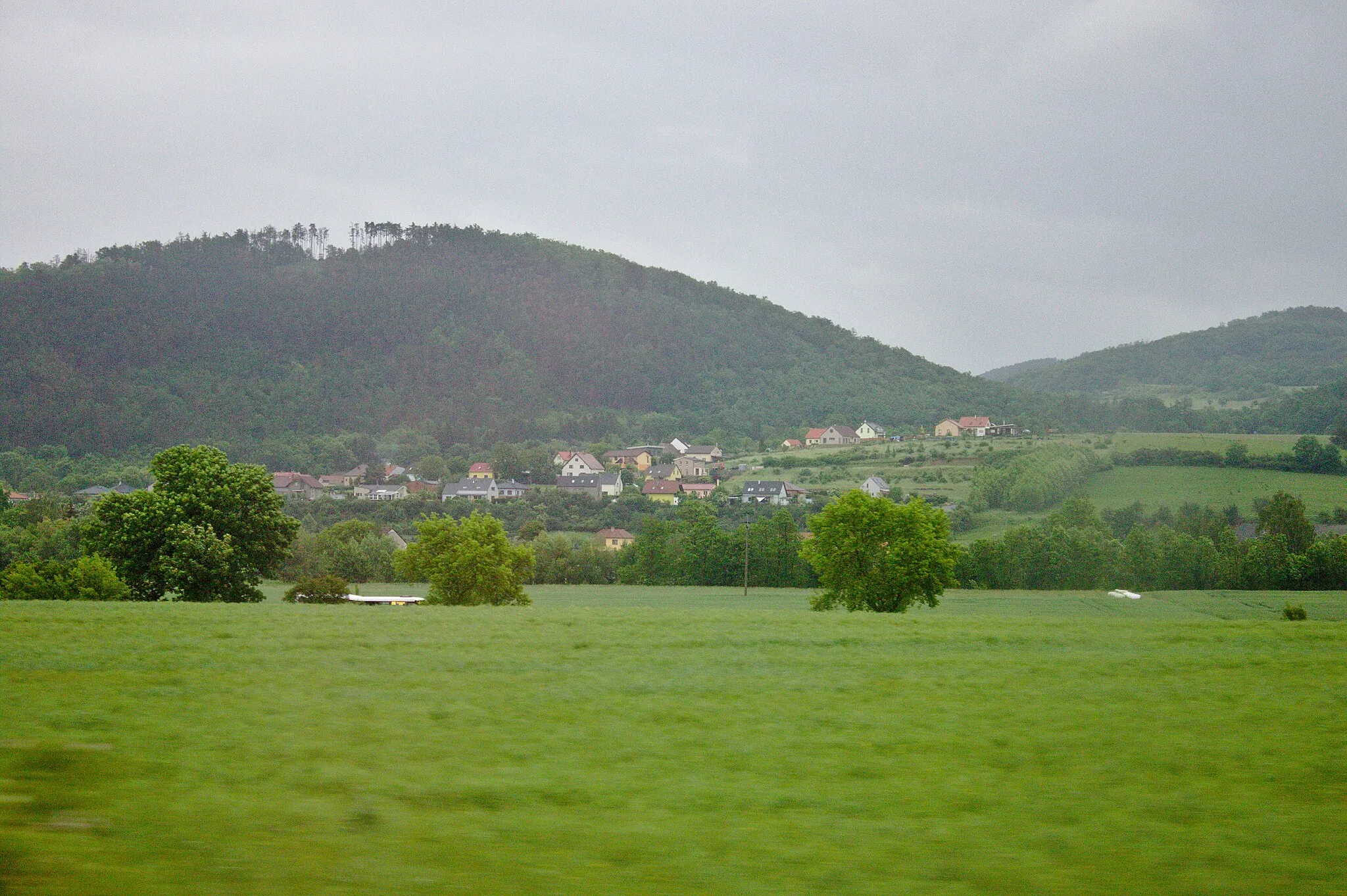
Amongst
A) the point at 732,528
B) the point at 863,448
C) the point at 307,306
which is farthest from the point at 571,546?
the point at 307,306

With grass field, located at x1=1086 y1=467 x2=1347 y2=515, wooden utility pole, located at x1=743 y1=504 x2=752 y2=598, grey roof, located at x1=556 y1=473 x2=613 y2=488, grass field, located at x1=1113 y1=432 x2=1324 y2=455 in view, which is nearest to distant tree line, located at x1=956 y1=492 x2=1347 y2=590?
grass field, located at x1=1086 y1=467 x2=1347 y2=515

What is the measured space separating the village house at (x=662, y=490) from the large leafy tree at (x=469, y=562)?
72.2 metres

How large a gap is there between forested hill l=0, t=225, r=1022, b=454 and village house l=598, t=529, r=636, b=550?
5364 centimetres

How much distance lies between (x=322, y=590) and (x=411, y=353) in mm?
124888

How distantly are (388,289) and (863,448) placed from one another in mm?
96604

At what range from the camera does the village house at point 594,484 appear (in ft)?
392

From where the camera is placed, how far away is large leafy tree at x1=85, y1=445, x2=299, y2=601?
90.4 feet

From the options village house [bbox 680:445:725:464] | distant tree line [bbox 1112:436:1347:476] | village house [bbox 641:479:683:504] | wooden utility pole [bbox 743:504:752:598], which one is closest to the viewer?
wooden utility pole [bbox 743:504:752:598]

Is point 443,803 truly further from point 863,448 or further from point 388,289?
point 388,289

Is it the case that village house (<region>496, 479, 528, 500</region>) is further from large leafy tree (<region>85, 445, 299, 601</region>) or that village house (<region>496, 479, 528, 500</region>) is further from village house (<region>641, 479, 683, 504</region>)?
large leafy tree (<region>85, 445, 299, 601</region>)

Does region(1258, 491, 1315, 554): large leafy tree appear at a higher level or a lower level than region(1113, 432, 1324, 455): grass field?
lower

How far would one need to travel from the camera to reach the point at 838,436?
132 m

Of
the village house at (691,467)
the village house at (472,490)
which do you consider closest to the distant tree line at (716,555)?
the village house at (472,490)

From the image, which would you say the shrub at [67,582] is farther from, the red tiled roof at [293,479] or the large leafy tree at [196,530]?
the red tiled roof at [293,479]
